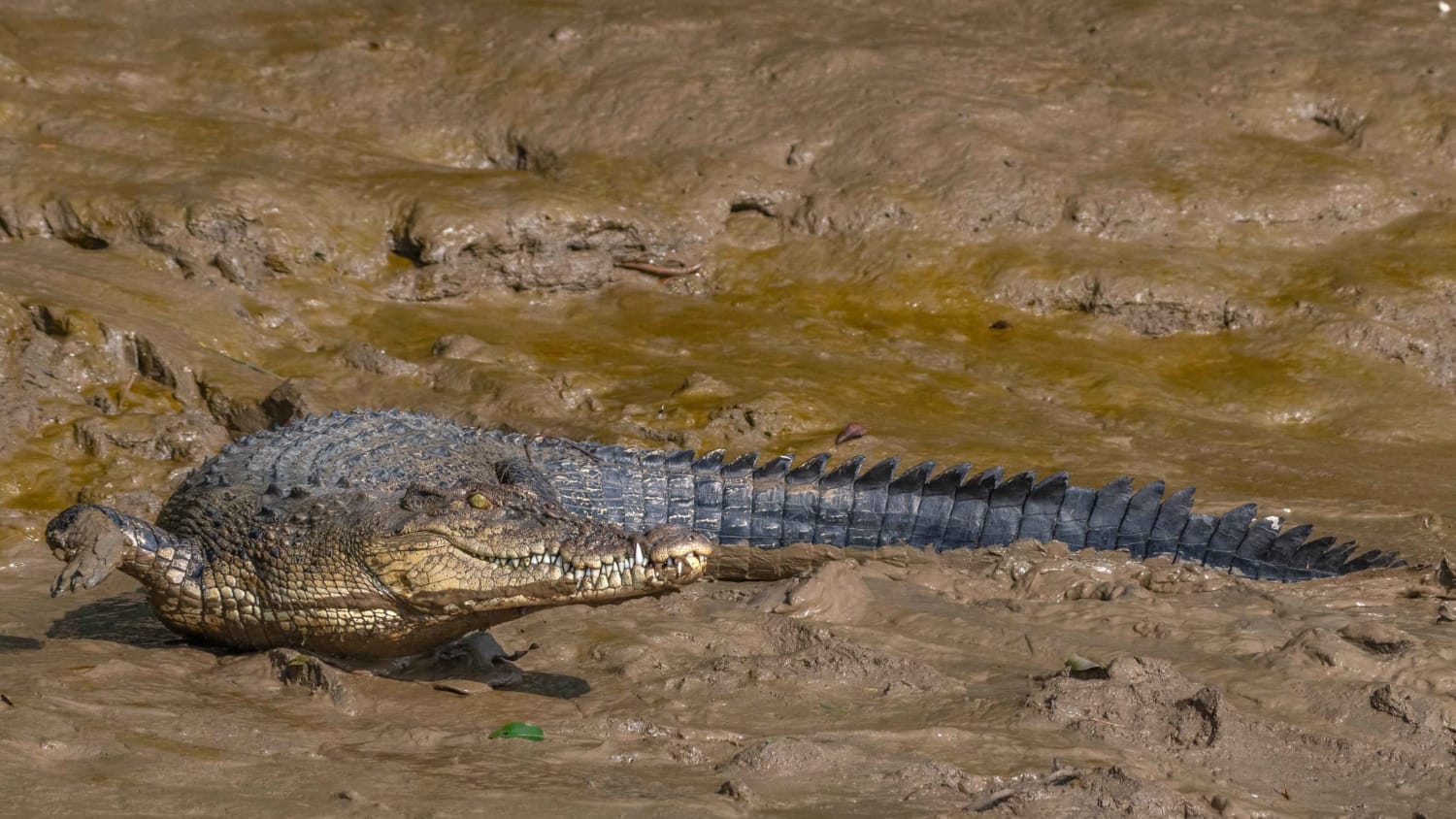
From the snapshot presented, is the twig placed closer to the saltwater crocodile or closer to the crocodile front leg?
the saltwater crocodile

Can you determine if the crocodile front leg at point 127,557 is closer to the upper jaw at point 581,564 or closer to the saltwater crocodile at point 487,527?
the saltwater crocodile at point 487,527

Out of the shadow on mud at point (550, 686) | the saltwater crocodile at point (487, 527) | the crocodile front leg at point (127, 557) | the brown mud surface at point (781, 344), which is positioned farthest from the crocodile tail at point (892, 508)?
the crocodile front leg at point (127, 557)

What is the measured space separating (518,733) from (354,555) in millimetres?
899

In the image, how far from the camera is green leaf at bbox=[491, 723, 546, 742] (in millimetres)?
4363

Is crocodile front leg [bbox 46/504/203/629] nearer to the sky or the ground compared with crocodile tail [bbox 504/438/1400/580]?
nearer to the sky

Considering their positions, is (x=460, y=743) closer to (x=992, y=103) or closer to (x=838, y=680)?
(x=838, y=680)

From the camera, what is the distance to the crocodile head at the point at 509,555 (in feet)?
14.8

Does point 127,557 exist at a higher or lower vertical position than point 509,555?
lower

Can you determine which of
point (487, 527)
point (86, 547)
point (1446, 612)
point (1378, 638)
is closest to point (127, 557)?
point (86, 547)

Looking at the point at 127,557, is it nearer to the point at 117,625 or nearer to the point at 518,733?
the point at 117,625

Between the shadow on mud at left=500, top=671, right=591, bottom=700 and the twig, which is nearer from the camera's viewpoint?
the shadow on mud at left=500, top=671, right=591, bottom=700

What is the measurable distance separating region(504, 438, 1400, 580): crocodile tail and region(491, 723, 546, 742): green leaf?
2.13 metres

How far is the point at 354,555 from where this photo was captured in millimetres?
4918

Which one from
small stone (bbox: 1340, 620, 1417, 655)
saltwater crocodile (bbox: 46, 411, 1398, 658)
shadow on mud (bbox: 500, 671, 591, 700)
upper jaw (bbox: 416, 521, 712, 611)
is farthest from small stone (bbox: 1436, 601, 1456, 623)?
shadow on mud (bbox: 500, 671, 591, 700)
